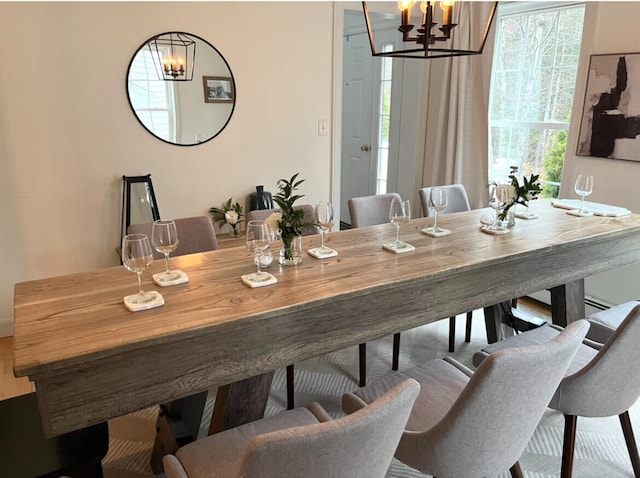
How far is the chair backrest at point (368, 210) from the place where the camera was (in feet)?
8.96

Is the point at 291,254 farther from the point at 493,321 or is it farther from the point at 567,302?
the point at 567,302

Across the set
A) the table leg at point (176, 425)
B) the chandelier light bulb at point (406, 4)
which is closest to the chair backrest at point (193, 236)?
the table leg at point (176, 425)

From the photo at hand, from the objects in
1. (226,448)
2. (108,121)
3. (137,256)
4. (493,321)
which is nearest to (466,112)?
(493,321)

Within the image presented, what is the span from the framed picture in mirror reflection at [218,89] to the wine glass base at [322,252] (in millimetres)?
1870

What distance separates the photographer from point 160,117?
3.19 meters

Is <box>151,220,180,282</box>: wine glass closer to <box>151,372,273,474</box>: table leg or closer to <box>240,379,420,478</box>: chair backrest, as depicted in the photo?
<box>151,372,273,474</box>: table leg

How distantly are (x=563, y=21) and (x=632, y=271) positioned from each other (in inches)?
70.3

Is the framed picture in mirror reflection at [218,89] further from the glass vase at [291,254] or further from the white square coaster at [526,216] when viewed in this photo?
the white square coaster at [526,216]

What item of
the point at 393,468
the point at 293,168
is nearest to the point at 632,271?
the point at 393,468

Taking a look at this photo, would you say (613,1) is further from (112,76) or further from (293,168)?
(112,76)

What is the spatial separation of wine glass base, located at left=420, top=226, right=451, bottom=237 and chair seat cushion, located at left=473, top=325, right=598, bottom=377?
20.8 inches

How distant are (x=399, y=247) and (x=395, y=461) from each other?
2.92 ft

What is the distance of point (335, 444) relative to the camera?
2.98ft

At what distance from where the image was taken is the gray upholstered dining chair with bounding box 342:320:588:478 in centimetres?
115
